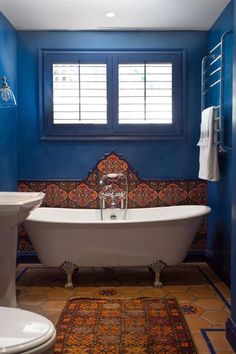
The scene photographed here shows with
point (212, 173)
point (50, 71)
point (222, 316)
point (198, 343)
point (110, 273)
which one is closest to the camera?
point (198, 343)

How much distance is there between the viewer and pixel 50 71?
4.22m

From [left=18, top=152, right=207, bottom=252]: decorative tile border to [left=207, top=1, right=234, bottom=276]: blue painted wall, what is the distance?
239mm

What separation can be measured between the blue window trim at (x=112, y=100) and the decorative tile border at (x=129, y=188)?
0.28 meters

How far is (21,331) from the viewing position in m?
1.38

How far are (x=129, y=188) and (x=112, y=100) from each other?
89 cm

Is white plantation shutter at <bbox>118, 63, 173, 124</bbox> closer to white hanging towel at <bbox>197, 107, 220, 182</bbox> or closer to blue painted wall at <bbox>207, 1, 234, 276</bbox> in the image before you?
blue painted wall at <bbox>207, 1, 234, 276</bbox>

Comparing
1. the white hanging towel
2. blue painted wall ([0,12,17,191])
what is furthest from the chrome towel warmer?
blue painted wall ([0,12,17,191])

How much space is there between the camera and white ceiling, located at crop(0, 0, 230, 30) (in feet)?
11.4


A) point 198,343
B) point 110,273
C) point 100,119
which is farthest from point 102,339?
point 100,119

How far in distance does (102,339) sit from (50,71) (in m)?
2.70

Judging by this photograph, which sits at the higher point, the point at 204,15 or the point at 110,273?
the point at 204,15

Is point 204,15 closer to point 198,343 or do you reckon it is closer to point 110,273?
point 110,273

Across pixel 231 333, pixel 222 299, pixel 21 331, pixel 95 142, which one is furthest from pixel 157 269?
pixel 21 331

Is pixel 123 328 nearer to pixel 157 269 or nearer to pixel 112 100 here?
pixel 157 269
